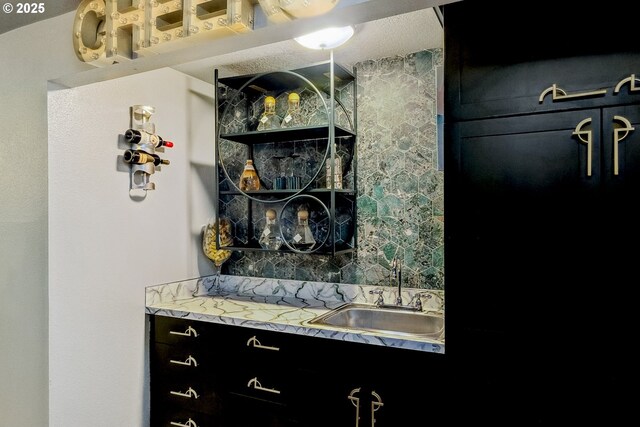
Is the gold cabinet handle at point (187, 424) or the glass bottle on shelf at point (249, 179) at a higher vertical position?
the glass bottle on shelf at point (249, 179)

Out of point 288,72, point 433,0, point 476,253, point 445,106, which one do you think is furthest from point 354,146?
point 433,0

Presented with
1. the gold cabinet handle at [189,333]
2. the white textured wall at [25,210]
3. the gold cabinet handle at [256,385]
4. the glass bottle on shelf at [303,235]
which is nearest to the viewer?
the white textured wall at [25,210]

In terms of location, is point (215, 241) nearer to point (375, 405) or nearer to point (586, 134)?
point (375, 405)

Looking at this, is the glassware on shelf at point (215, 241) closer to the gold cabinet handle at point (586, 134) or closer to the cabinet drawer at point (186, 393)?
the cabinet drawer at point (186, 393)

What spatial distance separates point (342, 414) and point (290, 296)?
0.88 m

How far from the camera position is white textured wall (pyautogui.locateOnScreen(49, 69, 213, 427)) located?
186 centimetres

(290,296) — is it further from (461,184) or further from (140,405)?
(461,184)

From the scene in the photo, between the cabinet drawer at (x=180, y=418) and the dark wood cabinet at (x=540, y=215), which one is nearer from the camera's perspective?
the dark wood cabinet at (x=540, y=215)

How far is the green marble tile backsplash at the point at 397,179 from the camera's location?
219cm

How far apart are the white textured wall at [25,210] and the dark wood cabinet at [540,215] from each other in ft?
5.59

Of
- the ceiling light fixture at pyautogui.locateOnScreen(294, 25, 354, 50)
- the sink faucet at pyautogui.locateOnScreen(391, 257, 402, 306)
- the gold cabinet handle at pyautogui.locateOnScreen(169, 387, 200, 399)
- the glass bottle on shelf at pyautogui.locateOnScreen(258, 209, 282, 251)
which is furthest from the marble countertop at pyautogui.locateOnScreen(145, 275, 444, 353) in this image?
the ceiling light fixture at pyautogui.locateOnScreen(294, 25, 354, 50)

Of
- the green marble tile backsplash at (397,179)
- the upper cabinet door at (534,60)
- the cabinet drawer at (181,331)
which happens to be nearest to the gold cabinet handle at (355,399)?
the green marble tile backsplash at (397,179)

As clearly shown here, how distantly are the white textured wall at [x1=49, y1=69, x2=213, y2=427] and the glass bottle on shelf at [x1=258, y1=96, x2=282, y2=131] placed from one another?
1.82ft

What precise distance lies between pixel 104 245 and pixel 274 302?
3.22 feet
